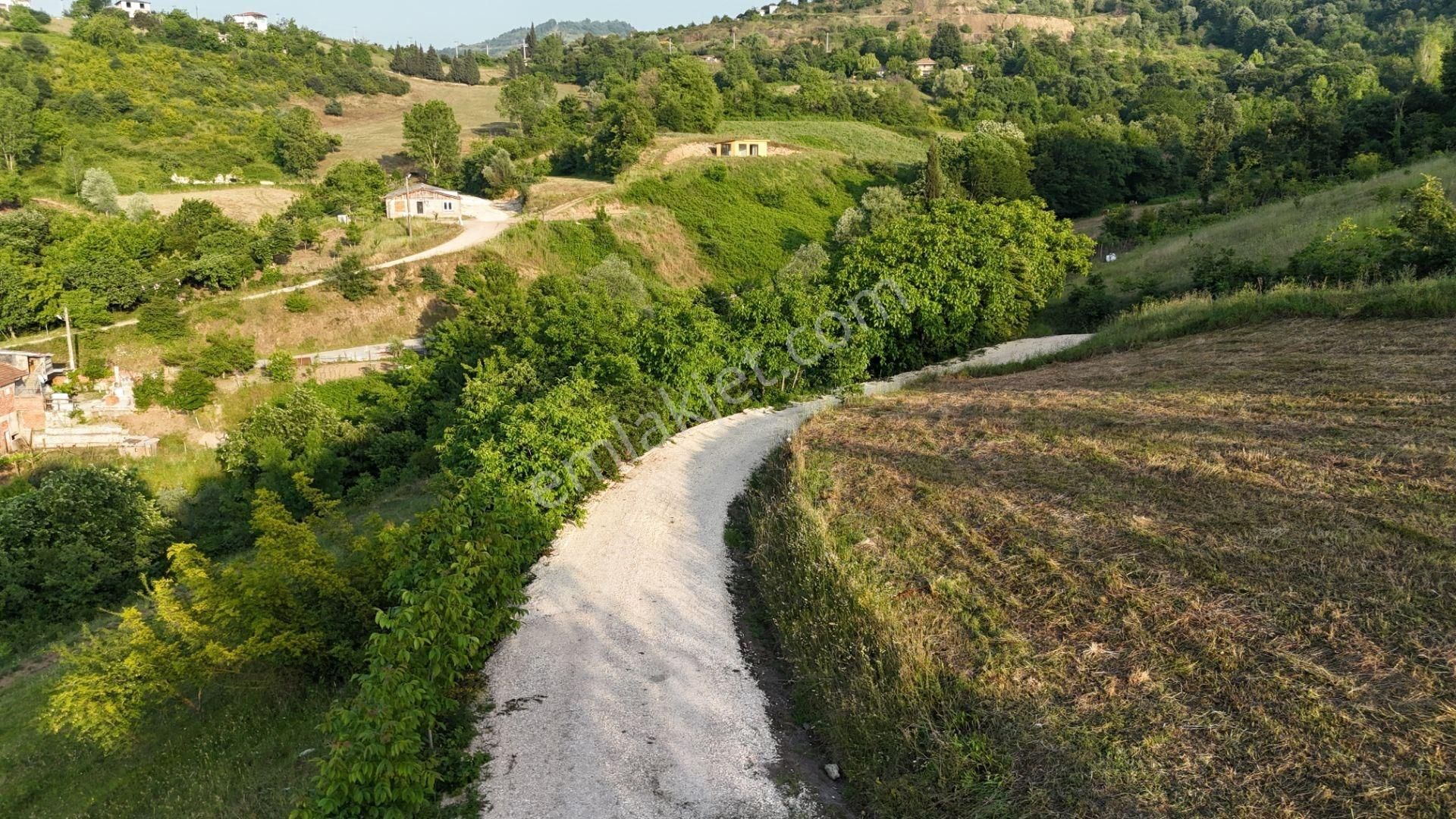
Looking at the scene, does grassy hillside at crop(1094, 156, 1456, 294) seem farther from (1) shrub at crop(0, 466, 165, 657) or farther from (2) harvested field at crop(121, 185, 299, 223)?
(2) harvested field at crop(121, 185, 299, 223)

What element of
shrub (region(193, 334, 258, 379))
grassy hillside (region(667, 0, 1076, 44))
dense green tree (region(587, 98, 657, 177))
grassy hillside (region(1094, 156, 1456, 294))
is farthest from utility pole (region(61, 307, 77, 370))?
grassy hillside (region(667, 0, 1076, 44))

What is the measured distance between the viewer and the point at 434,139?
205 feet

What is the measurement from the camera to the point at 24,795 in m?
9.45

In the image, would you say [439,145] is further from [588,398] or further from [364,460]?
[588,398]

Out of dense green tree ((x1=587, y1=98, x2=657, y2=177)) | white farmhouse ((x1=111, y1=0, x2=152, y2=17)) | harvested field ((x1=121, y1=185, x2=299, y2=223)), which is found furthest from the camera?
white farmhouse ((x1=111, y1=0, x2=152, y2=17))

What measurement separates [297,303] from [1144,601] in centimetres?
3994

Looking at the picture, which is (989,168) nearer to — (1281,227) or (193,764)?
(1281,227)

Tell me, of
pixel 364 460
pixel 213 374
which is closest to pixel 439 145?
pixel 213 374

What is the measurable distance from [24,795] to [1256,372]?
21711 mm

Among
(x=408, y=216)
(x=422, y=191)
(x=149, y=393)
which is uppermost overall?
(x=422, y=191)

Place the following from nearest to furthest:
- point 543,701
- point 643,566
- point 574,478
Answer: point 543,701, point 643,566, point 574,478

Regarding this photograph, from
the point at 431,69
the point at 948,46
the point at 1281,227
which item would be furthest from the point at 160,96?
the point at 948,46

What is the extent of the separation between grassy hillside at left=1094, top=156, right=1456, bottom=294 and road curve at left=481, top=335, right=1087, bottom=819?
23680mm

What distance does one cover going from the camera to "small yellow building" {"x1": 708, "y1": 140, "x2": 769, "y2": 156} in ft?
177
